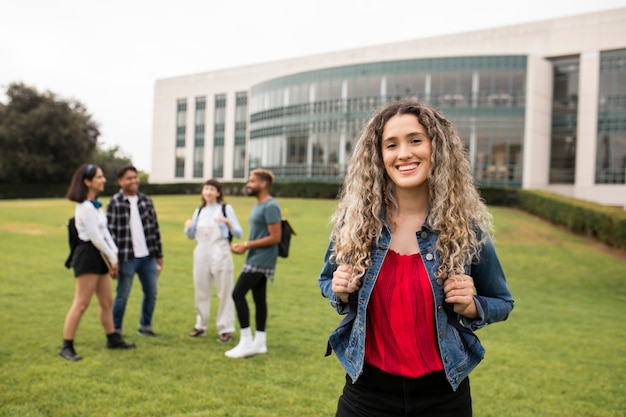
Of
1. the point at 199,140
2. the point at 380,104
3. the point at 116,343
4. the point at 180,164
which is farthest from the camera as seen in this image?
the point at 180,164

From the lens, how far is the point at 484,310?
2.14 meters

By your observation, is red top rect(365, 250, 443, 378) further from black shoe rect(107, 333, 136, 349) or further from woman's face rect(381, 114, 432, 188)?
black shoe rect(107, 333, 136, 349)

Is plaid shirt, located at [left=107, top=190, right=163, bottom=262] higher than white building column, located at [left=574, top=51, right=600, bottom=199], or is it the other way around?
white building column, located at [left=574, top=51, right=600, bottom=199]

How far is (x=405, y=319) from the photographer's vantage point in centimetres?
215

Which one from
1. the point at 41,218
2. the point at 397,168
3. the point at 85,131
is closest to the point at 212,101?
the point at 85,131

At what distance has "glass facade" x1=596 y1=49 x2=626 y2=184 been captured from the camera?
31297 mm

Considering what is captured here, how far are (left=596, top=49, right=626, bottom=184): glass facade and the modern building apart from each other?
52 mm

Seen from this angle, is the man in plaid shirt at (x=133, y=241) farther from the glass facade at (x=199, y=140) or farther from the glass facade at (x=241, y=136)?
the glass facade at (x=199, y=140)

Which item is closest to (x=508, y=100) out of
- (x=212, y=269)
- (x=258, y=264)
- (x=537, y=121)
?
(x=537, y=121)

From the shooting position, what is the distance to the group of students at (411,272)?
6.98 ft

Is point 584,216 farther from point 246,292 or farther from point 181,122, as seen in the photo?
point 181,122

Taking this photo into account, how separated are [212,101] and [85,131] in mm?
11949

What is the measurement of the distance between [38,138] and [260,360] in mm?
43217

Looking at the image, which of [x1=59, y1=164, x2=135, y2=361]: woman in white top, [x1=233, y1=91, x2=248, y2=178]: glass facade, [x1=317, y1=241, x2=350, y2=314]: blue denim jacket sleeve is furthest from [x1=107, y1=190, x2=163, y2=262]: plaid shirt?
[x1=233, y1=91, x2=248, y2=178]: glass facade
